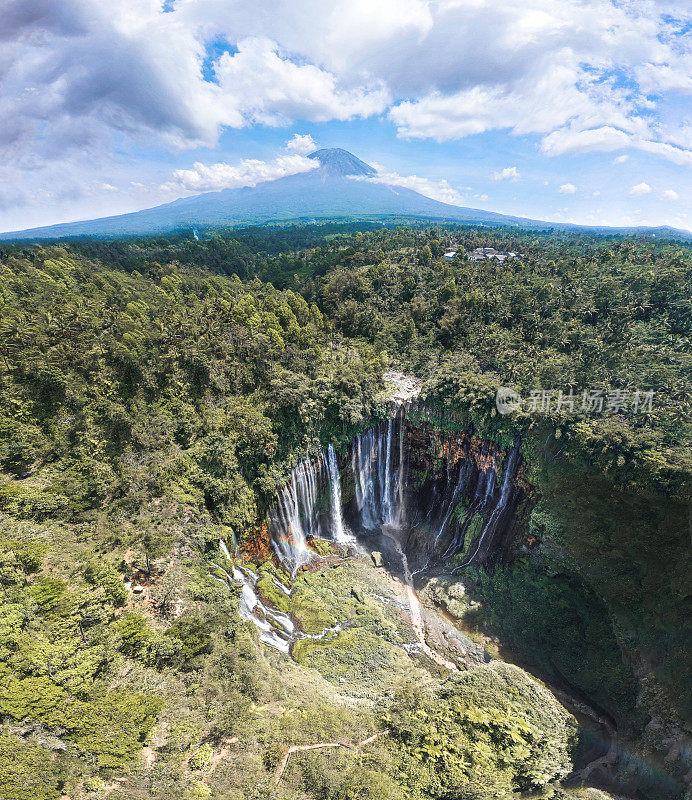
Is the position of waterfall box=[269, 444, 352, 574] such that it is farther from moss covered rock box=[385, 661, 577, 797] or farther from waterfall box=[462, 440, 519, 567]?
moss covered rock box=[385, 661, 577, 797]

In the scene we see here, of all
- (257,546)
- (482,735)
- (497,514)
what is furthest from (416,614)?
(257,546)

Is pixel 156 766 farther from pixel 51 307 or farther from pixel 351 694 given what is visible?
pixel 51 307

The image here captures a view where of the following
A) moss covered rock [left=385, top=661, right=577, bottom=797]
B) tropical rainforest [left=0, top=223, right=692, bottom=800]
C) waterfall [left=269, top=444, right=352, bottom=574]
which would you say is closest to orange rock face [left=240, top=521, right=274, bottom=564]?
tropical rainforest [left=0, top=223, right=692, bottom=800]

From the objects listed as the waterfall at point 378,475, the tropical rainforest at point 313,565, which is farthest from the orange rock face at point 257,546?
the waterfall at point 378,475

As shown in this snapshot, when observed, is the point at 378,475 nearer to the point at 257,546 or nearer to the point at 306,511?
the point at 306,511

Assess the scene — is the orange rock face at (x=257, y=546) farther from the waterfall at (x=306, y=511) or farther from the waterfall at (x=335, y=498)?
the waterfall at (x=335, y=498)

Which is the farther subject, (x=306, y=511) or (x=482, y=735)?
(x=306, y=511)

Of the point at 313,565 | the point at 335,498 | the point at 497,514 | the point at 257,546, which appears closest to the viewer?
the point at 257,546
